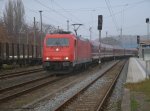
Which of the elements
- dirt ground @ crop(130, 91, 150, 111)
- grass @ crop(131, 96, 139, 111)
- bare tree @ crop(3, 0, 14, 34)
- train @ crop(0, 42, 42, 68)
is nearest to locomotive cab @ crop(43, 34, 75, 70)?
train @ crop(0, 42, 42, 68)

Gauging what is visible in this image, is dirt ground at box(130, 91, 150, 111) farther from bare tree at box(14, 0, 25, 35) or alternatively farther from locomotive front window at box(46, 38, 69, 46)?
bare tree at box(14, 0, 25, 35)

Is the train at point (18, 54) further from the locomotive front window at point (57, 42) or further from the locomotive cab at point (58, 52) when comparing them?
the locomotive cab at point (58, 52)

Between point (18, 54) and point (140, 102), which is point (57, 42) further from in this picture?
point (140, 102)

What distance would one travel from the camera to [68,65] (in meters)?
25.4

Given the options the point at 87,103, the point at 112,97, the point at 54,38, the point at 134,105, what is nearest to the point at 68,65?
the point at 54,38

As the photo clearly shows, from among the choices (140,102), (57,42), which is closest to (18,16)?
(57,42)

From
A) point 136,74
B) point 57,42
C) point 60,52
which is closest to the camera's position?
point 60,52

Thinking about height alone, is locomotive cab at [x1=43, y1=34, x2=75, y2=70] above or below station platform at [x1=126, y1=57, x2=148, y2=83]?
above

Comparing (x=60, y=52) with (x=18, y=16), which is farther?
(x=18, y=16)

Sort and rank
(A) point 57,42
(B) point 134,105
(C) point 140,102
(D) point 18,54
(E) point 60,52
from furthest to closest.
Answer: (D) point 18,54 < (A) point 57,42 < (E) point 60,52 < (C) point 140,102 < (B) point 134,105

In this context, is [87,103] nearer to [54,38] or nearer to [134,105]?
[134,105]

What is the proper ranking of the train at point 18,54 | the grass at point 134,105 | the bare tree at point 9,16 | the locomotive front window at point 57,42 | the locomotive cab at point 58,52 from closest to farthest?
the grass at point 134,105, the locomotive cab at point 58,52, the locomotive front window at point 57,42, the train at point 18,54, the bare tree at point 9,16

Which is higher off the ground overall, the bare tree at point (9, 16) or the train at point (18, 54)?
the bare tree at point (9, 16)

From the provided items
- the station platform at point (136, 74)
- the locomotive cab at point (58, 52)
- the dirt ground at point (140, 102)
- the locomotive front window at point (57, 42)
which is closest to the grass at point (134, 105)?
the dirt ground at point (140, 102)
